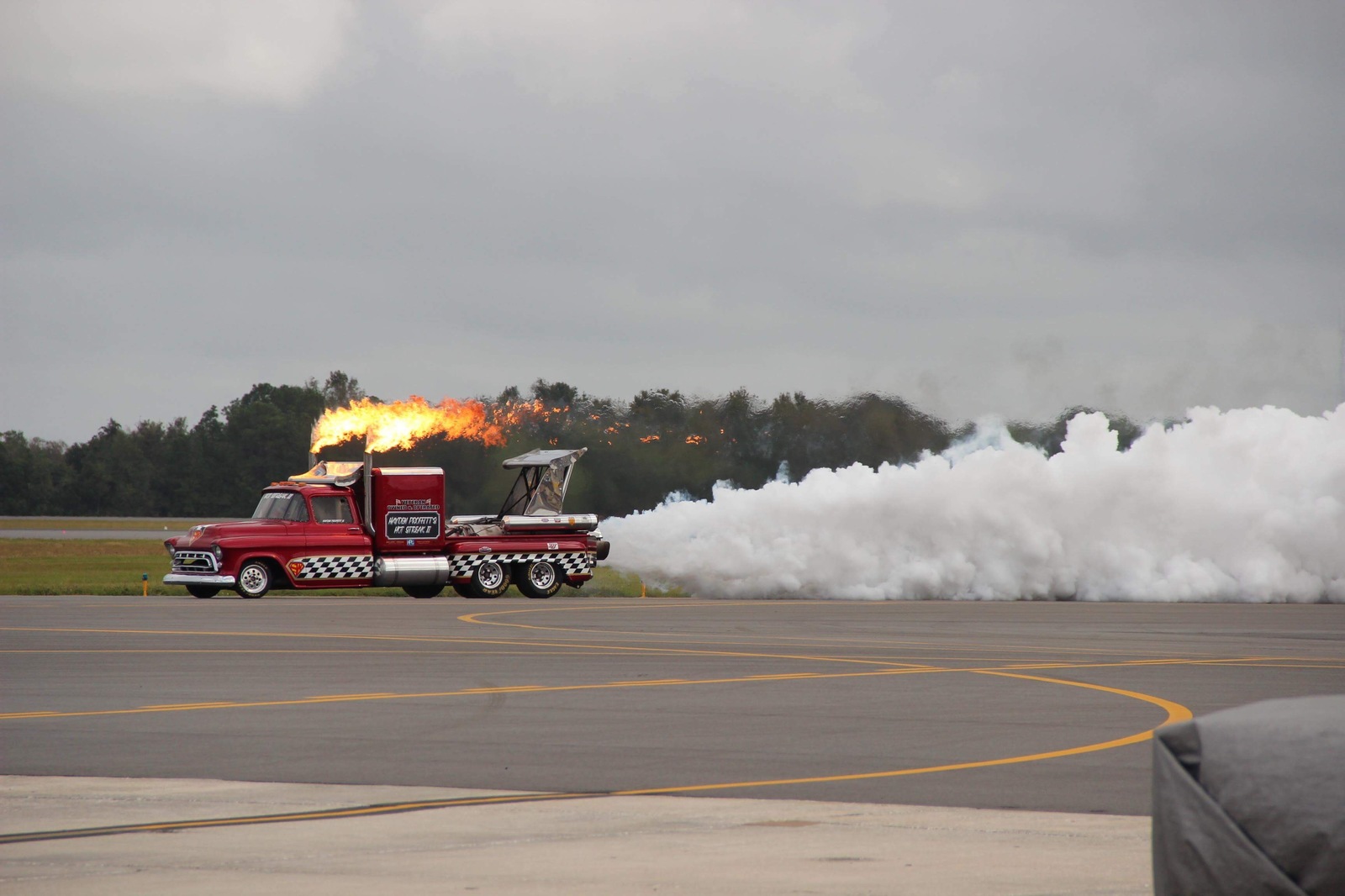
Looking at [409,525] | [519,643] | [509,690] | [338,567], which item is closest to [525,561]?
[409,525]

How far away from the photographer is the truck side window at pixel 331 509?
1538 inches

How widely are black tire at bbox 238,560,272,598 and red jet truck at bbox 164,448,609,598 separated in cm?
3

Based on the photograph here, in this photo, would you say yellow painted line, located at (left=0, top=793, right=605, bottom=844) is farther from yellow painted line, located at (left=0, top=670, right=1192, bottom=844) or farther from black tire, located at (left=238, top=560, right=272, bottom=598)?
black tire, located at (left=238, top=560, right=272, bottom=598)

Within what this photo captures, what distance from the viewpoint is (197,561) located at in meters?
37.9

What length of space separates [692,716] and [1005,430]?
3224cm

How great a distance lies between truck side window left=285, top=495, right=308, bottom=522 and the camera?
3888cm

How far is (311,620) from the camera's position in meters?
29.6

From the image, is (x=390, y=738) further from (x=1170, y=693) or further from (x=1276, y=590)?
(x=1276, y=590)

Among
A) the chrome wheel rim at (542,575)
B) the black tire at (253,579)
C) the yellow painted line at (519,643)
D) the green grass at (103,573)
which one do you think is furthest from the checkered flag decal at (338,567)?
the yellow painted line at (519,643)

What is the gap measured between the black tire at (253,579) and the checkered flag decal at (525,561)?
14.9 ft

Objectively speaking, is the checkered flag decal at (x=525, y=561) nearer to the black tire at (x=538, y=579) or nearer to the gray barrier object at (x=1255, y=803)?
the black tire at (x=538, y=579)

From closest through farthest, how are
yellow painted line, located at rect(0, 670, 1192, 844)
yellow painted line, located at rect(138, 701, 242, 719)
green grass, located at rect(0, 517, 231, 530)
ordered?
yellow painted line, located at rect(0, 670, 1192, 844) < yellow painted line, located at rect(138, 701, 242, 719) < green grass, located at rect(0, 517, 231, 530)

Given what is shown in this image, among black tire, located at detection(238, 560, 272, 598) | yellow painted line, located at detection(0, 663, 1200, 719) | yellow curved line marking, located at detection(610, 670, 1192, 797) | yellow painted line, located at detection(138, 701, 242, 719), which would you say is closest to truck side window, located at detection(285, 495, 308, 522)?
black tire, located at detection(238, 560, 272, 598)

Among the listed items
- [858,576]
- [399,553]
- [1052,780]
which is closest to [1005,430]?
[858,576]
